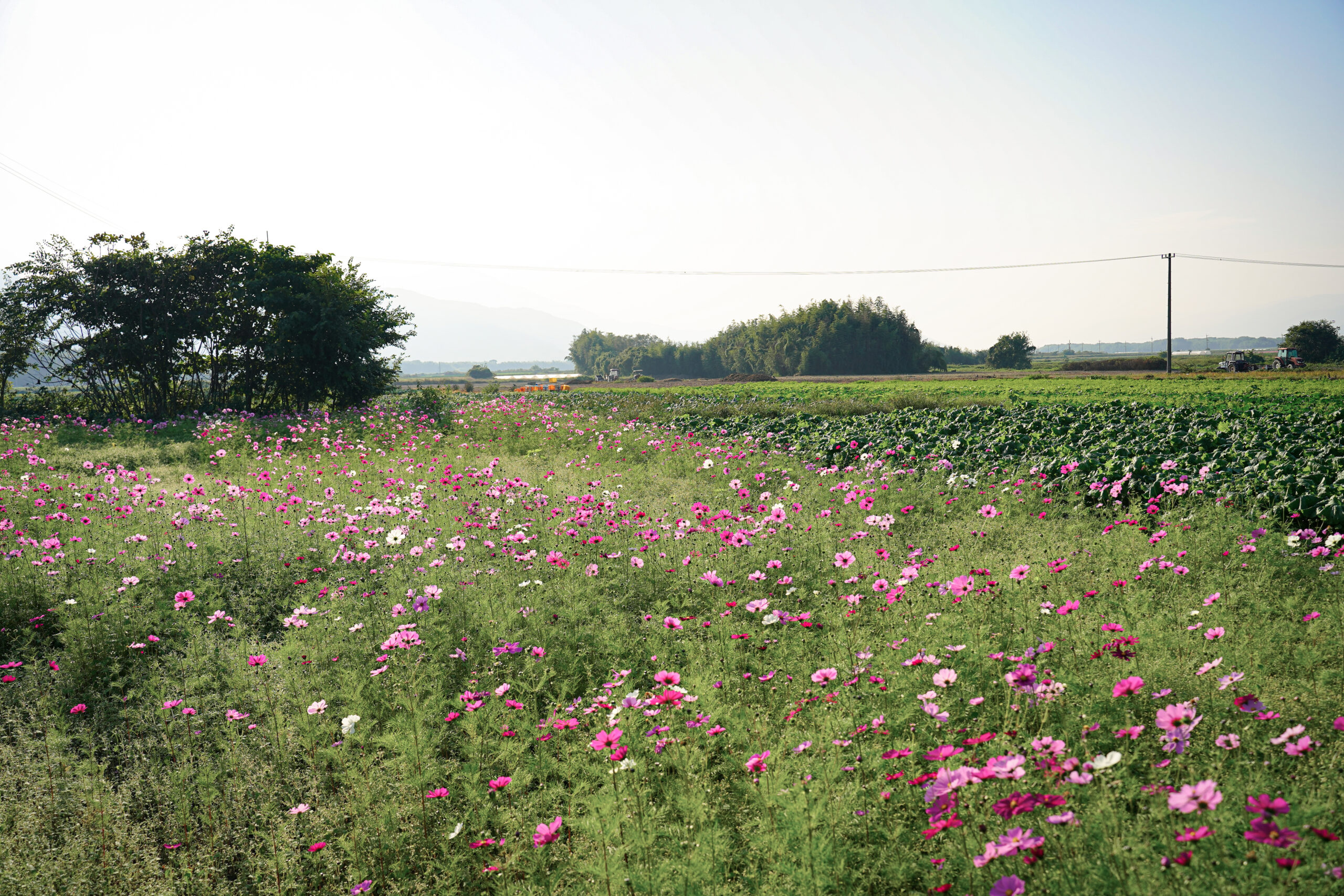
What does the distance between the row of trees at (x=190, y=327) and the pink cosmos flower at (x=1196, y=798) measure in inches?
882

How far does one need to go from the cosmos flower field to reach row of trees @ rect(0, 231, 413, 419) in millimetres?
14544

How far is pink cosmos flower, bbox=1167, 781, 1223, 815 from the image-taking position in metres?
1.78

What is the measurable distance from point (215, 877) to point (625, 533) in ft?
13.5

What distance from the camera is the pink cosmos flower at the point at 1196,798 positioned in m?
1.78

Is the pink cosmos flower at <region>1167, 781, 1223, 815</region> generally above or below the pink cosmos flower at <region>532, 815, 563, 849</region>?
above

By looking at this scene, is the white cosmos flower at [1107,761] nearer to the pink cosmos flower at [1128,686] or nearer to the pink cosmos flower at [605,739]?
the pink cosmos flower at [1128,686]

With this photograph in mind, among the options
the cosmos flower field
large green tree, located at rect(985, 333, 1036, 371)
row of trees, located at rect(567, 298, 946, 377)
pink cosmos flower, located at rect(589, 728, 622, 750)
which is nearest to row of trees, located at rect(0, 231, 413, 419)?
the cosmos flower field

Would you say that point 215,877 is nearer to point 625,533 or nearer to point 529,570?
point 529,570

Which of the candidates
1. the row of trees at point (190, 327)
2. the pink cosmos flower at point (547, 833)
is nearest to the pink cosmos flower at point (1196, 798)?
the pink cosmos flower at point (547, 833)

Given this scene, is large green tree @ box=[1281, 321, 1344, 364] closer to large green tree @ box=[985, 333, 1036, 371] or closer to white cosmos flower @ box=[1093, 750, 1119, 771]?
large green tree @ box=[985, 333, 1036, 371]

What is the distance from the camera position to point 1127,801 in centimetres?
263

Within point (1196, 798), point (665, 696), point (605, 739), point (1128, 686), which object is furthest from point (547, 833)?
point (1128, 686)

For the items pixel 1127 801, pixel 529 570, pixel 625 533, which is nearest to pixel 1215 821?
pixel 1127 801

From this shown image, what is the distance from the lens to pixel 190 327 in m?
20.5
